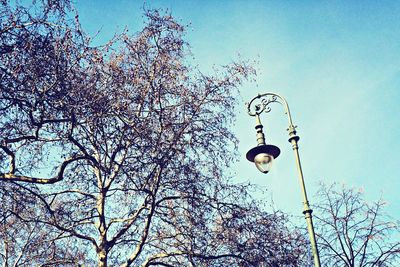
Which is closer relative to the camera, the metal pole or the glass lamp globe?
the metal pole

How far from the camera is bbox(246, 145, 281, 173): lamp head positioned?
25.8ft

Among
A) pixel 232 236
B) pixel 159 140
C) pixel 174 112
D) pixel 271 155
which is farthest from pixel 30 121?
pixel 232 236

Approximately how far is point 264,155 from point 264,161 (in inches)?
4.2

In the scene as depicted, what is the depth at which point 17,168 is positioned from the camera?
33.9 feet

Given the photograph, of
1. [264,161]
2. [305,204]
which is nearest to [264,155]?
[264,161]

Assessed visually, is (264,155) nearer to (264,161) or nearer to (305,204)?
(264,161)

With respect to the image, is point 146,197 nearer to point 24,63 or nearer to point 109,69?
point 109,69

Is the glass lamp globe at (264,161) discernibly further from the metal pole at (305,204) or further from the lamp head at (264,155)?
the metal pole at (305,204)

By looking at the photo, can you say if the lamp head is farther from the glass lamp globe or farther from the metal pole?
the metal pole

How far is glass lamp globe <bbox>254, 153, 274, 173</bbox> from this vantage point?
7850 millimetres

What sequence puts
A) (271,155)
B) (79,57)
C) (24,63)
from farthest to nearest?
(79,57), (24,63), (271,155)

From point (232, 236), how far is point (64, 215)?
194 inches

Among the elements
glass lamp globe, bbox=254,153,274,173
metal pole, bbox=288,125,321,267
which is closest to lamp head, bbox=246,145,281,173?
glass lamp globe, bbox=254,153,274,173

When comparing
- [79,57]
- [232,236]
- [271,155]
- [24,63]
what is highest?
[79,57]
